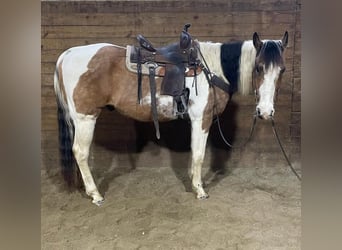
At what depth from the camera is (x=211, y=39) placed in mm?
878

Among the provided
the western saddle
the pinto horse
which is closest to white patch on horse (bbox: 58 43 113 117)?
the pinto horse

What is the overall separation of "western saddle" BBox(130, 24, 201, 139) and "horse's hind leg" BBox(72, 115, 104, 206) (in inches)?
6.1

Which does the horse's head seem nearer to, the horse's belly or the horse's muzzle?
the horse's muzzle

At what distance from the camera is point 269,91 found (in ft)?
2.79

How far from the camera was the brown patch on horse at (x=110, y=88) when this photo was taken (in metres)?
0.91

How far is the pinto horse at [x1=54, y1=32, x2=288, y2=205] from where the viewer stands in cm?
86

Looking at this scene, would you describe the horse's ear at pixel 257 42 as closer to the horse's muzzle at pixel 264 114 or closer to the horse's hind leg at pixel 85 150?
the horse's muzzle at pixel 264 114

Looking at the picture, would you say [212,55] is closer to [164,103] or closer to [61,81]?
[164,103]

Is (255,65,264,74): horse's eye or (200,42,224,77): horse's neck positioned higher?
(200,42,224,77): horse's neck

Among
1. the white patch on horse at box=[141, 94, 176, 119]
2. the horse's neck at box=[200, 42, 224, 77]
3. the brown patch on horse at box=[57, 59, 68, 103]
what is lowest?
the white patch on horse at box=[141, 94, 176, 119]

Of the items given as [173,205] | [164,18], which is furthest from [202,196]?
[164,18]
